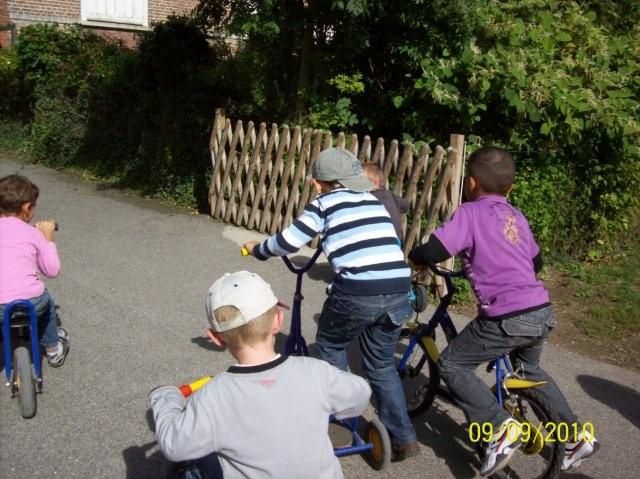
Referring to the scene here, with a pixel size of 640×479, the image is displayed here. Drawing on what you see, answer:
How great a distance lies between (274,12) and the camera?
7.30m

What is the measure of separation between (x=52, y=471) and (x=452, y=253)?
235 centimetres

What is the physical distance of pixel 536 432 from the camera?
3.07m

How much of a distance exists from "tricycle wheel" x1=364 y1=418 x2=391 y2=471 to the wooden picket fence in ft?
10.4

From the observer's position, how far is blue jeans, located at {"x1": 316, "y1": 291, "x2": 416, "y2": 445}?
3.02m

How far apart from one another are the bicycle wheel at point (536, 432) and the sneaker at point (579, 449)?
0.04 meters

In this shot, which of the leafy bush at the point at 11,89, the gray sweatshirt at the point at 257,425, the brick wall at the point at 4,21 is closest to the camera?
the gray sweatshirt at the point at 257,425

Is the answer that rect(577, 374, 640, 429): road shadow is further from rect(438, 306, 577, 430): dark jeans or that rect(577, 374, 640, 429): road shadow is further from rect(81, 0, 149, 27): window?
rect(81, 0, 149, 27): window

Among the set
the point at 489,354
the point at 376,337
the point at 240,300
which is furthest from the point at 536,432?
the point at 240,300

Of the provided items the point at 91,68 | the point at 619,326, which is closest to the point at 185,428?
the point at 619,326

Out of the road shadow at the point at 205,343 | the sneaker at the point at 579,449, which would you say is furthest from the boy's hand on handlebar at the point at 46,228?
the sneaker at the point at 579,449

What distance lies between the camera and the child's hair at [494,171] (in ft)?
10.0

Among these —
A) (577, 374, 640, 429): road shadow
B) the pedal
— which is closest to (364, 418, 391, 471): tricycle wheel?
the pedal

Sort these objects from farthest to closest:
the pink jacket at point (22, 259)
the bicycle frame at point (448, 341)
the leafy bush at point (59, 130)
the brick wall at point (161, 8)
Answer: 1. the brick wall at point (161, 8)
2. the leafy bush at point (59, 130)
3. the pink jacket at point (22, 259)
4. the bicycle frame at point (448, 341)
